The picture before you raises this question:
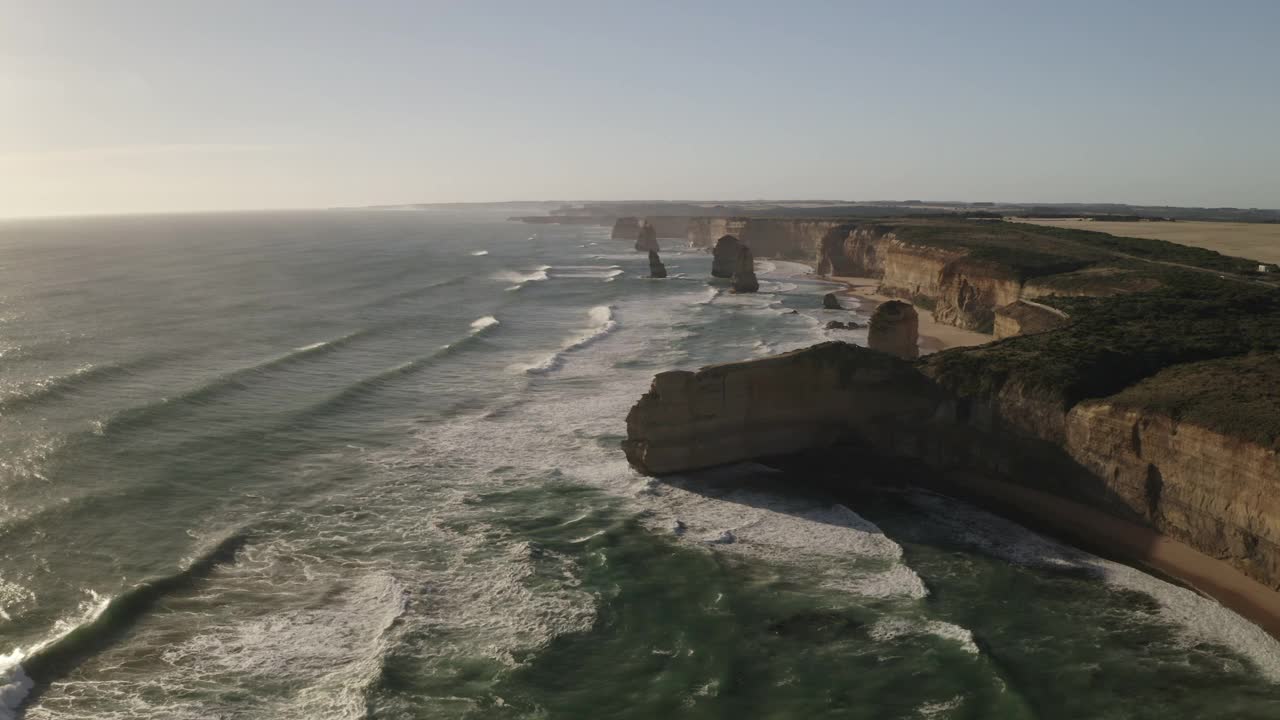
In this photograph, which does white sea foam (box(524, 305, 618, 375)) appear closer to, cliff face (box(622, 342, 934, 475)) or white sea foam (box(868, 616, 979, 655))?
cliff face (box(622, 342, 934, 475))

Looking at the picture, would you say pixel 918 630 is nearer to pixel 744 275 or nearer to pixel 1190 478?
pixel 1190 478

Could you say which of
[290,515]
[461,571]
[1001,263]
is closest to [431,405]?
[290,515]

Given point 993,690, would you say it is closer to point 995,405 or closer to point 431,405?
point 995,405

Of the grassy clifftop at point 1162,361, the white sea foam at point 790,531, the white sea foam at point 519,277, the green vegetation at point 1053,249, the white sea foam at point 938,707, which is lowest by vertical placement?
the white sea foam at point 938,707

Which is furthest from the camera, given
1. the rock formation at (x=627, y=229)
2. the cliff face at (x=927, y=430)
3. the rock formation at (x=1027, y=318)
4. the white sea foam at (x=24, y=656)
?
the rock formation at (x=627, y=229)

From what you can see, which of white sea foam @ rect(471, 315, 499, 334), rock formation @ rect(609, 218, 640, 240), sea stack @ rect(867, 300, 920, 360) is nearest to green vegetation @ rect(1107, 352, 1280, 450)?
sea stack @ rect(867, 300, 920, 360)

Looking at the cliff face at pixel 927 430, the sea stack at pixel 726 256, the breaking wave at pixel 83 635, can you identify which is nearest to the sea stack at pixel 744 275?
the sea stack at pixel 726 256

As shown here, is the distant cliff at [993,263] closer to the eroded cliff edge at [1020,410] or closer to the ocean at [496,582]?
the eroded cliff edge at [1020,410]

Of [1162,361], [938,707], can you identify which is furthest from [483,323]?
[938,707]
